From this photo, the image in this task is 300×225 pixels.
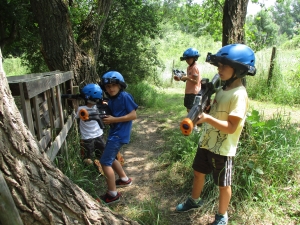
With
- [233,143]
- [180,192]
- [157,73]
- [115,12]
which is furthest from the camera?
[157,73]

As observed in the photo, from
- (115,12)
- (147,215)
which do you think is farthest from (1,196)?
(115,12)

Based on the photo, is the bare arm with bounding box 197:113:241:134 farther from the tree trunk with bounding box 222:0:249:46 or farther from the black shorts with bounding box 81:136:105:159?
the black shorts with bounding box 81:136:105:159

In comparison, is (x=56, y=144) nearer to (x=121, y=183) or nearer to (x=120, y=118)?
(x=120, y=118)

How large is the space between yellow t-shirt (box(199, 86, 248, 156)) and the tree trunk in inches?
50.5

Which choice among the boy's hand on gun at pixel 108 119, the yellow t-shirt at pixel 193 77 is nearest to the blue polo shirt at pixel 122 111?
the boy's hand on gun at pixel 108 119

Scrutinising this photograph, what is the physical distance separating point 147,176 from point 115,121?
1.11m

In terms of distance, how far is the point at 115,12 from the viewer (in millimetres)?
8938

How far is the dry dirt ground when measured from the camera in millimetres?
2660

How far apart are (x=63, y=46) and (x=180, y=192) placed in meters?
3.16

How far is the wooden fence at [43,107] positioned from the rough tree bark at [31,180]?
673 millimetres

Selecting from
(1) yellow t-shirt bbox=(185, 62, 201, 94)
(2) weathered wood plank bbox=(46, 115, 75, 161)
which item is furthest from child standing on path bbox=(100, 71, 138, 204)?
(1) yellow t-shirt bbox=(185, 62, 201, 94)

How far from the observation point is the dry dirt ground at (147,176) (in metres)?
2.66

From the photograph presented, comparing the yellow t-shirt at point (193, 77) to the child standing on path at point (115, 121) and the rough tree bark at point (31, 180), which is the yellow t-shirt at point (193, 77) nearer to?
the child standing on path at point (115, 121)

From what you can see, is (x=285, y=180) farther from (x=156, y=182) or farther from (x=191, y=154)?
(x=156, y=182)
